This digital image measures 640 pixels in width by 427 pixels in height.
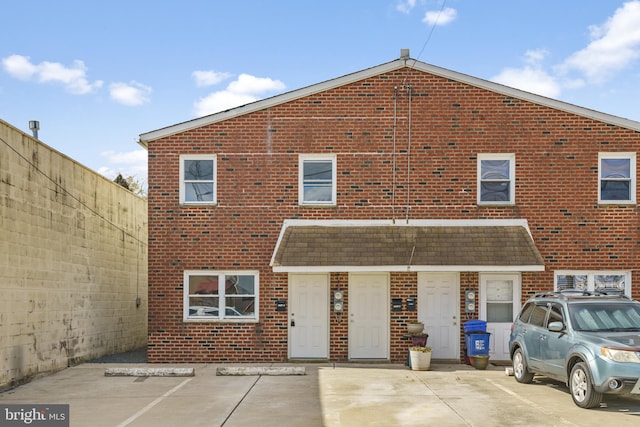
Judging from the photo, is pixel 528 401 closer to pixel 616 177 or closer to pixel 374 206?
pixel 374 206

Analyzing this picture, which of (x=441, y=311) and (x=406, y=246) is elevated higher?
(x=406, y=246)

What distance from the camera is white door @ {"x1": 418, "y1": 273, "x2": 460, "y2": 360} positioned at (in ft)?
58.6

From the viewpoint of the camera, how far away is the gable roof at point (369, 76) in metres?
18.1

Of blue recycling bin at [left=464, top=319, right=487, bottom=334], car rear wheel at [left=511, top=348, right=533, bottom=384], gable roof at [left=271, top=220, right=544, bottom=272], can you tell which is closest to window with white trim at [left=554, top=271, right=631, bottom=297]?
gable roof at [left=271, top=220, right=544, bottom=272]

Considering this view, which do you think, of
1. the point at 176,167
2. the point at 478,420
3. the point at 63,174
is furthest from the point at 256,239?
the point at 478,420

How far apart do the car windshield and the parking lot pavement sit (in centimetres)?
124

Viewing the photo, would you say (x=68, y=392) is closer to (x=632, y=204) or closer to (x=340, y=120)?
(x=340, y=120)

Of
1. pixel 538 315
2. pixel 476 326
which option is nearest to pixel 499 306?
pixel 476 326

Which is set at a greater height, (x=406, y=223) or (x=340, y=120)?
(x=340, y=120)

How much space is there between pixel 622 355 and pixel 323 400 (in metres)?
4.96

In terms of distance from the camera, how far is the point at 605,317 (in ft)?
41.3

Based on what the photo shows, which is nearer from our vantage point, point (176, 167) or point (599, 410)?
point (599, 410)

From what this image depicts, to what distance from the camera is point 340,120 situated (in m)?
18.3

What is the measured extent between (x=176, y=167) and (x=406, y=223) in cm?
602
